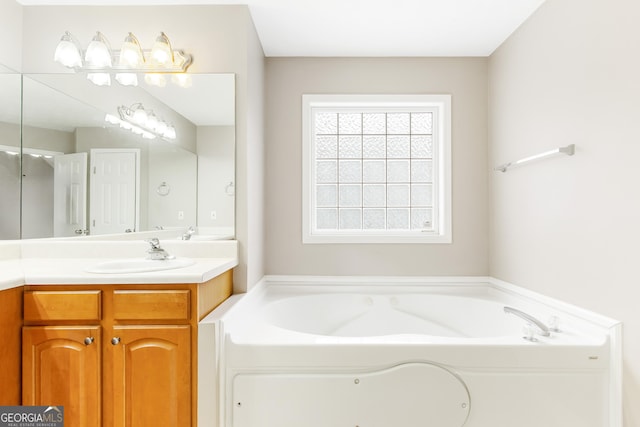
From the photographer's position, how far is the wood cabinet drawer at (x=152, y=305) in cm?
150

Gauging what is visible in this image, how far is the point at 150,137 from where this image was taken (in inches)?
82.9

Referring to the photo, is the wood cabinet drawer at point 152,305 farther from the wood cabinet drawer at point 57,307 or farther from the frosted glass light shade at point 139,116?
the frosted glass light shade at point 139,116

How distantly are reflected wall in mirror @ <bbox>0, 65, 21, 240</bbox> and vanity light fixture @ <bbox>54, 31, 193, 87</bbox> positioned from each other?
1.03 ft

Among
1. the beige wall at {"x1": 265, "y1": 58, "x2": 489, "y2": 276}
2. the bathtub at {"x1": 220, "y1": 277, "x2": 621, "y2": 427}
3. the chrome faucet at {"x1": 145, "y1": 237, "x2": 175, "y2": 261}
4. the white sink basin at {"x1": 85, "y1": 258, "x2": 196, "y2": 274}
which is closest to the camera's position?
the bathtub at {"x1": 220, "y1": 277, "x2": 621, "y2": 427}

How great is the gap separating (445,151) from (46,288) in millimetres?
2531

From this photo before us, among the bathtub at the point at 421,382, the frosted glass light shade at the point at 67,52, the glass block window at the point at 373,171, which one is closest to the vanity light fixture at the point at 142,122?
the frosted glass light shade at the point at 67,52

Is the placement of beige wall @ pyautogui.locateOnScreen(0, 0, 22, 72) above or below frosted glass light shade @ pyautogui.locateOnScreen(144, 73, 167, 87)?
above

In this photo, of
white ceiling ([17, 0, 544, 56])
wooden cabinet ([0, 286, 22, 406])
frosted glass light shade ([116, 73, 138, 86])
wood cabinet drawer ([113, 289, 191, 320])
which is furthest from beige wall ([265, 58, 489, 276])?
wooden cabinet ([0, 286, 22, 406])

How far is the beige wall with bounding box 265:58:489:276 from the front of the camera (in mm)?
2621

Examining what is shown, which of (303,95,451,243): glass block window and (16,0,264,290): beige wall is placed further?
(303,95,451,243): glass block window

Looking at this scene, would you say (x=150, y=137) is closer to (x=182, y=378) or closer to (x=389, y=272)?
(x=182, y=378)

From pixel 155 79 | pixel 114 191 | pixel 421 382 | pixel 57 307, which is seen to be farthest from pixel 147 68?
pixel 421 382

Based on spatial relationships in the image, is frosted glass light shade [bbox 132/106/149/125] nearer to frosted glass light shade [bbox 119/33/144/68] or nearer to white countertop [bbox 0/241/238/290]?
frosted glass light shade [bbox 119/33/144/68]

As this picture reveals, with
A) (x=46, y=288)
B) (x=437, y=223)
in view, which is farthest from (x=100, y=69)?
(x=437, y=223)
